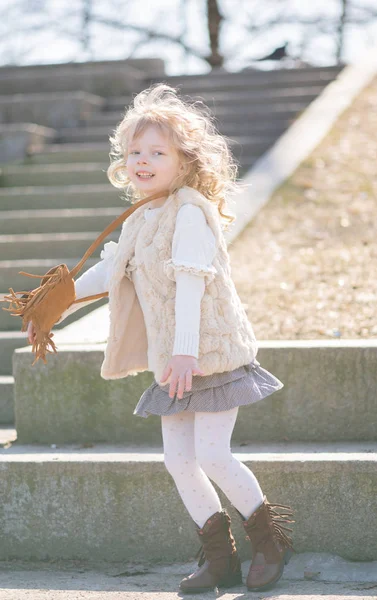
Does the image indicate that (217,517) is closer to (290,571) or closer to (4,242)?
(290,571)

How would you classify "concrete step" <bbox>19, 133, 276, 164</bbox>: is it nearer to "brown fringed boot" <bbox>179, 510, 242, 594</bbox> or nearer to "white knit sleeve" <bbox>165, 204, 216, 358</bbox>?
"white knit sleeve" <bbox>165, 204, 216, 358</bbox>

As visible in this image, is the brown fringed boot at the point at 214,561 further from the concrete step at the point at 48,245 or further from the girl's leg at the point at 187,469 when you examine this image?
the concrete step at the point at 48,245

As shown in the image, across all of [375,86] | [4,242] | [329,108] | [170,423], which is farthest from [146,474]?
[375,86]

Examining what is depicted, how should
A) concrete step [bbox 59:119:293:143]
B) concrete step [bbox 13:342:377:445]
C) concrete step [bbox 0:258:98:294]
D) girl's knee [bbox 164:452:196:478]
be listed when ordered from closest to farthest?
girl's knee [bbox 164:452:196:478], concrete step [bbox 13:342:377:445], concrete step [bbox 0:258:98:294], concrete step [bbox 59:119:293:143]

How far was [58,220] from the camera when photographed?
695cm

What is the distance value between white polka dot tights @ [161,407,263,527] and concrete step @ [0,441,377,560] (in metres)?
0.36

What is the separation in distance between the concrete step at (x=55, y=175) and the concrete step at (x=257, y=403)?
4147mm

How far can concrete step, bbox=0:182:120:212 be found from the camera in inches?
291

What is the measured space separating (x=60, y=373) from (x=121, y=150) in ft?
3.87

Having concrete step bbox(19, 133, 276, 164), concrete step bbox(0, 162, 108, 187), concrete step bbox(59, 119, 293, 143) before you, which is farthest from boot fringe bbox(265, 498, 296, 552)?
concrete step bbox(59, 119, 293, 143)

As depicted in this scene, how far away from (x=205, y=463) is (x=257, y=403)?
0.91 m

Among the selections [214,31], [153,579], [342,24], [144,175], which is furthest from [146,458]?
[342,24]

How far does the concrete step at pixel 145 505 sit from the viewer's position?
10.8ft

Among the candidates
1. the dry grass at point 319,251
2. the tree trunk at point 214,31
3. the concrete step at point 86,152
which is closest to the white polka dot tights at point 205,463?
the dry grass at point 319,251
